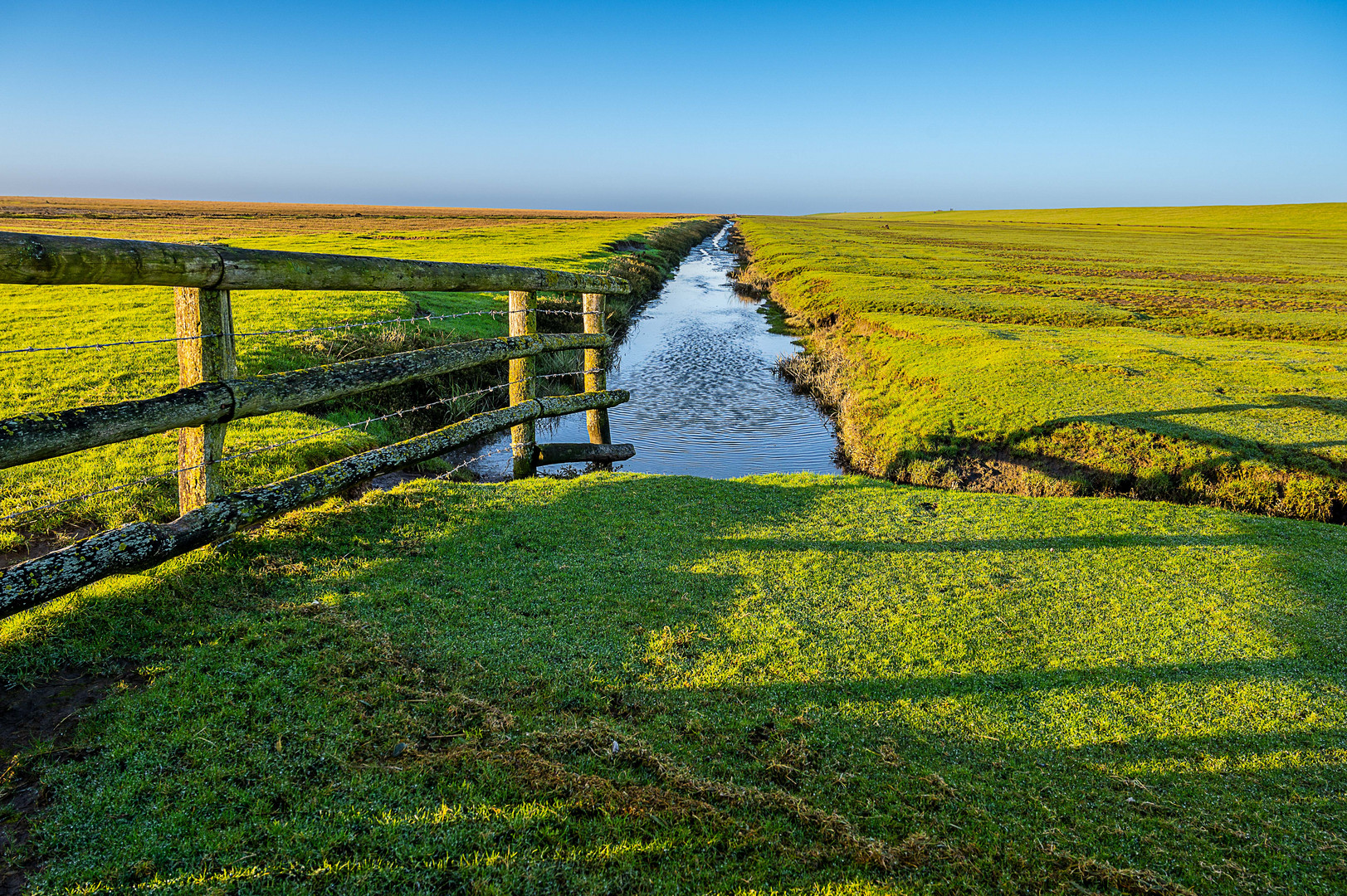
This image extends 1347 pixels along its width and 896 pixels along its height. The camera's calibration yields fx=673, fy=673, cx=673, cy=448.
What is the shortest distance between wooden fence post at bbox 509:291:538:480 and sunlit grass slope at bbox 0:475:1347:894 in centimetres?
230

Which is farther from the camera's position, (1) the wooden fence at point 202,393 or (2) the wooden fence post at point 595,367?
(2) the wooden fence post at point 595,367

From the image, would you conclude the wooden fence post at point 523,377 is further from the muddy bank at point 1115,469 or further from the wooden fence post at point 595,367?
the muddy bank at point 1115,469

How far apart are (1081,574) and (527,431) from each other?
5.95 meters

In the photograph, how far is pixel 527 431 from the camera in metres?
8.24

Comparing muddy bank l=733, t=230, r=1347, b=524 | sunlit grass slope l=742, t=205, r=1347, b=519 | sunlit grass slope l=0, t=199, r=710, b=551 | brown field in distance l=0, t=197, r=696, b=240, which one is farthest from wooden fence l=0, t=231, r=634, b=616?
brown field in distance l=0, t=197, r=696, b=240

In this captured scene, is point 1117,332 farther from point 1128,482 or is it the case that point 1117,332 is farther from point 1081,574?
point 1081,574

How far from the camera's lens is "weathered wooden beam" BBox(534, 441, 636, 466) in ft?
29.3

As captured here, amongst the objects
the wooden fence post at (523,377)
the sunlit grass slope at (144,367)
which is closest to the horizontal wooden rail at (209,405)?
the wooden fence post at (523,377)

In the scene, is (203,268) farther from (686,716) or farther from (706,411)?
(706,411)

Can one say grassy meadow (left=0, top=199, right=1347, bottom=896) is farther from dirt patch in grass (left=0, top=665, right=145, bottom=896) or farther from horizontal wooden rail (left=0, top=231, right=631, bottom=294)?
horizontal wooden rail (left=0, top=231, right=631, bottom=294)

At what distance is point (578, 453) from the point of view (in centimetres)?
941

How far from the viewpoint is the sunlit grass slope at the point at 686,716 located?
2.79 meters

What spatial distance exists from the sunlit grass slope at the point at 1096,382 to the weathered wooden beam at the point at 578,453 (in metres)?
4.26

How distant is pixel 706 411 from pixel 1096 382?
25.8ft
